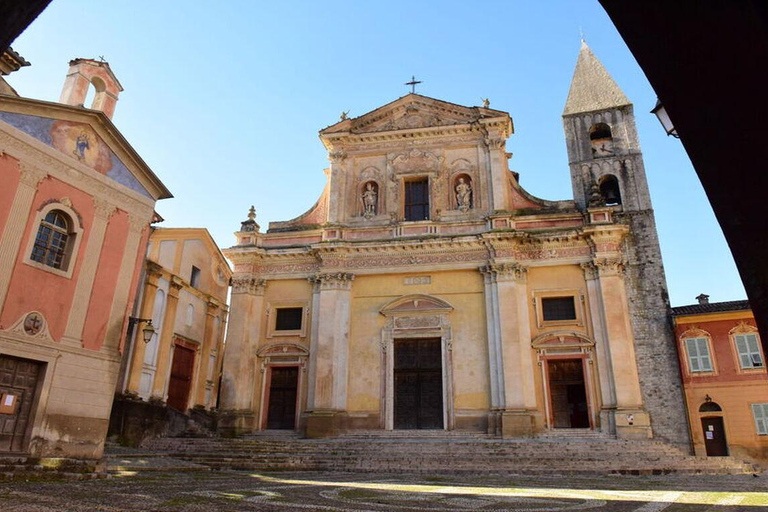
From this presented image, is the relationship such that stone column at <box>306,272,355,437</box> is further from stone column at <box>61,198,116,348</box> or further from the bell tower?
the bell tower

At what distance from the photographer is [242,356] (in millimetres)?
19844

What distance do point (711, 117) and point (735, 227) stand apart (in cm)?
33

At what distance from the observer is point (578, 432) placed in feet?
55.7

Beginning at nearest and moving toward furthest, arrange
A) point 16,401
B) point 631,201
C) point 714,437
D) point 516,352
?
point 16,401 → point 714,437 → point 516,352 → point 631,201

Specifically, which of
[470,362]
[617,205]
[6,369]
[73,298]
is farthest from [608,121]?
[6,369]

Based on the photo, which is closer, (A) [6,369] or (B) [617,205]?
(A) [6,369]

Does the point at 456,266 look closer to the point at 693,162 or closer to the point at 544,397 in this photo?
the point at 544,397

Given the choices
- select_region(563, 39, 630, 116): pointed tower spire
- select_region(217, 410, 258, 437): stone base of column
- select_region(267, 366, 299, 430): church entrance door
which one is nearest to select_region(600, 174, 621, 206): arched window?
select_region(563, 39, 630, 116): pointed tower spire

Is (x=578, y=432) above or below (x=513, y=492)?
above

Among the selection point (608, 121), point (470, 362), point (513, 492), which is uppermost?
point (608, 121)

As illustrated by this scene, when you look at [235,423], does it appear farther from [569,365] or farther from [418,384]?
[569,365]

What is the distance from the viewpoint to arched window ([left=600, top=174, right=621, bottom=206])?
2167 centimetres

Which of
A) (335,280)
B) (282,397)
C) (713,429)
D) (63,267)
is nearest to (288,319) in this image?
(335,280)

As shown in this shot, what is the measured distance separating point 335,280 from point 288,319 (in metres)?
2.50
